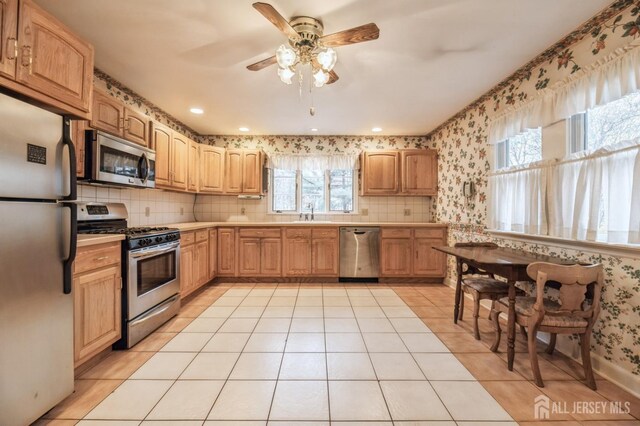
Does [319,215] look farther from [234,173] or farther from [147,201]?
[147,201]

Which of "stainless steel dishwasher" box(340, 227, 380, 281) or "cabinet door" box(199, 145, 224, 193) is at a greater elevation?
"cabinet door" box(199, 145, 224, 193)

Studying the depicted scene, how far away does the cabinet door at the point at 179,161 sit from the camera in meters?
3.50

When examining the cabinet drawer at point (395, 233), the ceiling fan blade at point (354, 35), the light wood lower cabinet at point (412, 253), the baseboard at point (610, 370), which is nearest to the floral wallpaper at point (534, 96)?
the baseboard at point (610, 370)

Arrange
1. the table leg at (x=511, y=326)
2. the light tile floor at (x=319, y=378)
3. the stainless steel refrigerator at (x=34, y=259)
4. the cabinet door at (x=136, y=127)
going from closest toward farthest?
the stainless steel refrigerator at (x=34, y=259)
the light tile floor at (x=319, y=378)
the table leg at (x=511, y=326)
the cabinet door at (x=136, y=127)

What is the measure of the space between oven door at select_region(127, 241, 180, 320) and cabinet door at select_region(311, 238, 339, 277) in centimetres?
194

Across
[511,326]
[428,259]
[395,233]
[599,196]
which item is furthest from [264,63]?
[428,259]

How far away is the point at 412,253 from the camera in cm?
421

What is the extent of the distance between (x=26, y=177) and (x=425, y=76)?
3040mm

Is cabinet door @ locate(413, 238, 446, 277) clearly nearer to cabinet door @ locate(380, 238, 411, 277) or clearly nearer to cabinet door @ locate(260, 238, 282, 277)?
cabinet door @ locate(380, 238, 411, 277)

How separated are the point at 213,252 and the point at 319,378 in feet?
9.16

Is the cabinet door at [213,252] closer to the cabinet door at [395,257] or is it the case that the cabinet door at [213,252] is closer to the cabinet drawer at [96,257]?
the cabinet drawer at [96,257]

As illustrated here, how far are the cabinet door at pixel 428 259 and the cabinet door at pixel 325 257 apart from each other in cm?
123

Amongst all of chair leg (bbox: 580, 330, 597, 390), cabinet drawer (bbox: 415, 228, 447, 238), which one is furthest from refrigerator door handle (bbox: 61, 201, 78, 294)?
cabinet drawer (bbox: 415, 228, 447, 238)

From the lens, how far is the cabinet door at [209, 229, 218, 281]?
13.0ft
